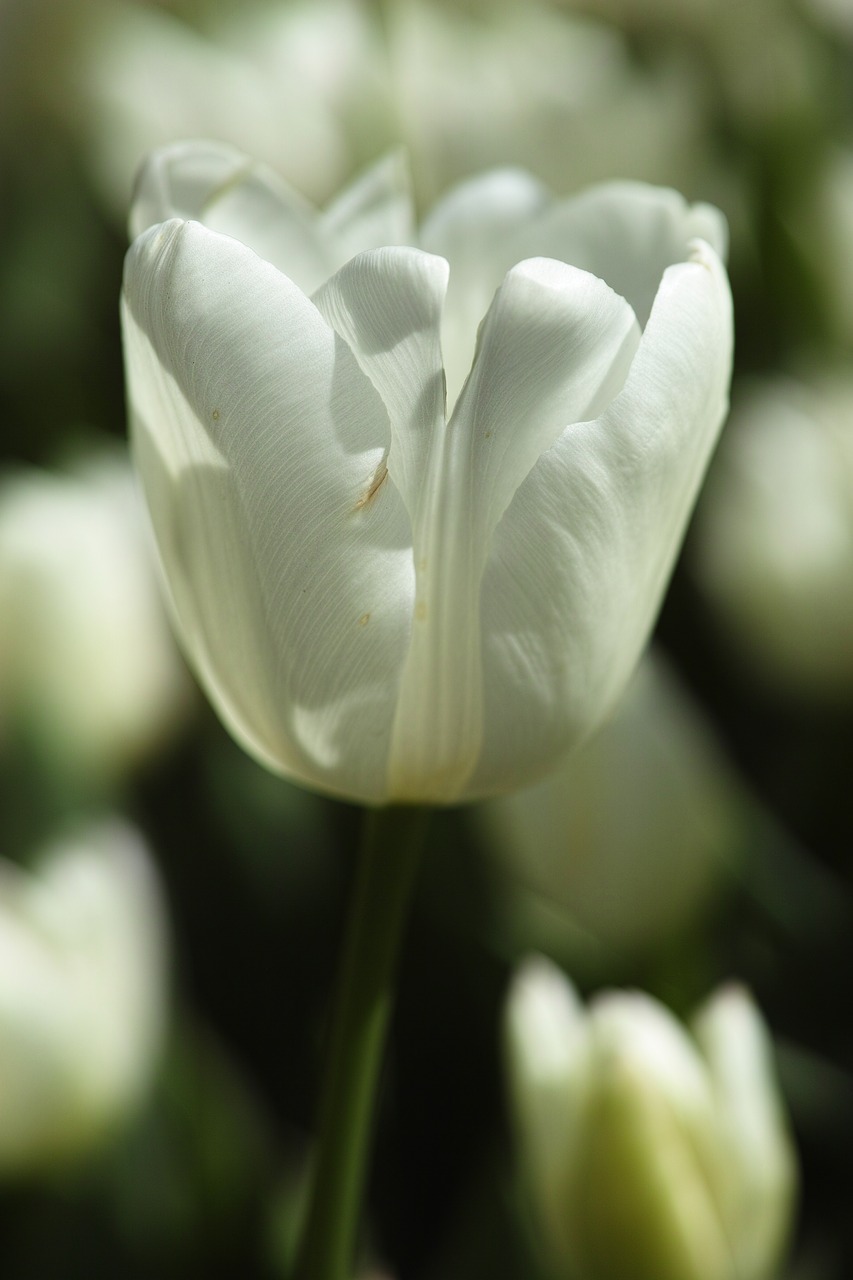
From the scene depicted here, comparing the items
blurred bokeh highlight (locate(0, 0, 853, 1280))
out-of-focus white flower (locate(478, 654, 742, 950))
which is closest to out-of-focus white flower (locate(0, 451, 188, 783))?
blurred bokeh highlight (locate(0, 0, 853, 1280))

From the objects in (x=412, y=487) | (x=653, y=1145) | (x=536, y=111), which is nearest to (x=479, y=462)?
(x=412, y=487)

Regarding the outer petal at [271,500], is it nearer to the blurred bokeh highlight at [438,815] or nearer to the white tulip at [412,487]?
the white tulip at [412,487]

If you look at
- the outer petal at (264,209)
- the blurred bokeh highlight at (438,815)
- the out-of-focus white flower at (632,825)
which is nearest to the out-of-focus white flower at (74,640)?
the blurred bokeh highlight at (438,815)

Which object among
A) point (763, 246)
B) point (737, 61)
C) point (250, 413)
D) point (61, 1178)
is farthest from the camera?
point (737, 61)

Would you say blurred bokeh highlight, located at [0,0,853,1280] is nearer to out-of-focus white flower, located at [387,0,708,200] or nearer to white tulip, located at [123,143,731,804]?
out-of-focus white flower, located at [387,0,708,200]

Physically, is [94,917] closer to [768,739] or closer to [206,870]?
[206,870]

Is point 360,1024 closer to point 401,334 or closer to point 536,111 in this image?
point 401,334

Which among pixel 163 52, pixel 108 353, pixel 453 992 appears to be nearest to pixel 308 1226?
pixel 453 992
